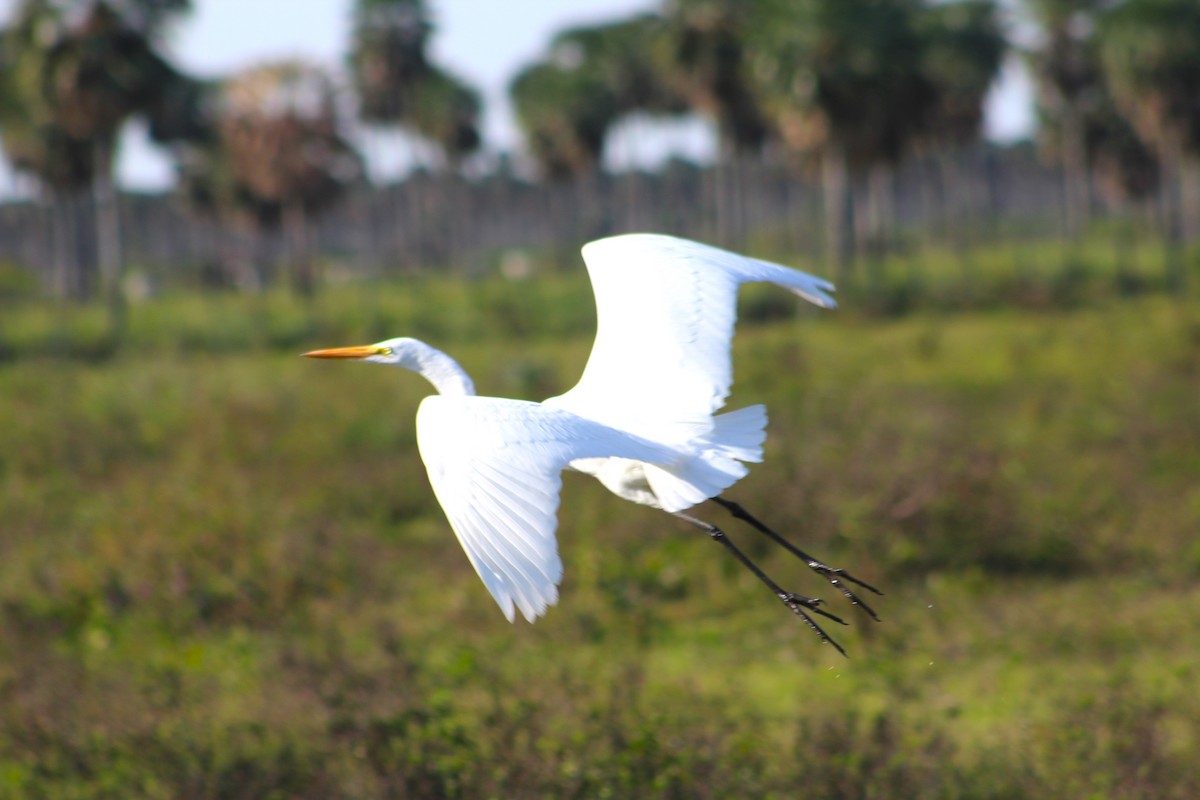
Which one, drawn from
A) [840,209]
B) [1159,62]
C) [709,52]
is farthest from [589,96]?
[1159,62]

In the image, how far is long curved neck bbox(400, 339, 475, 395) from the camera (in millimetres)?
4609

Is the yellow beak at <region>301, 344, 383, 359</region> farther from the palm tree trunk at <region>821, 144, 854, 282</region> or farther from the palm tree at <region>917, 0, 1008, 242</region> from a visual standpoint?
the palm tree at <region>917, 0, 1008, 242</region>

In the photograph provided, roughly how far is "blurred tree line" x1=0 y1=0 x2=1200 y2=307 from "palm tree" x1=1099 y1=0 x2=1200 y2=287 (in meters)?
0.04

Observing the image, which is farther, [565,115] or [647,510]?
[565,115]

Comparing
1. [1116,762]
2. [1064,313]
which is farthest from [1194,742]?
[1064,313]

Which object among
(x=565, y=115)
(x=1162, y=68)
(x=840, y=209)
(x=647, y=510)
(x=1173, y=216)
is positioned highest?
(x=565, y=115)

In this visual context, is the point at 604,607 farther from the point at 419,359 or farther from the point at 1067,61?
the point at 1067,61

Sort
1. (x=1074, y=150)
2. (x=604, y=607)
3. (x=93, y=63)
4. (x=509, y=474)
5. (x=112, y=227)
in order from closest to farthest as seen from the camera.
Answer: (x=509, y=474) → (x=604, y=607) → (x=93, y=63) → (x=112, y=227) → (x=1074, y=150)

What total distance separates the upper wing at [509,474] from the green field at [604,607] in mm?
1560

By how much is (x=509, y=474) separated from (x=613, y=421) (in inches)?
36.4

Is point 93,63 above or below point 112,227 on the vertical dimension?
above

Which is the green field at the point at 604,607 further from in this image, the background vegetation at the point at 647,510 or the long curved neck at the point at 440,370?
the long curved neck at the point at 440,370

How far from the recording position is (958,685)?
7113 mm

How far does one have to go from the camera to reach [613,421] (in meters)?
4.39
